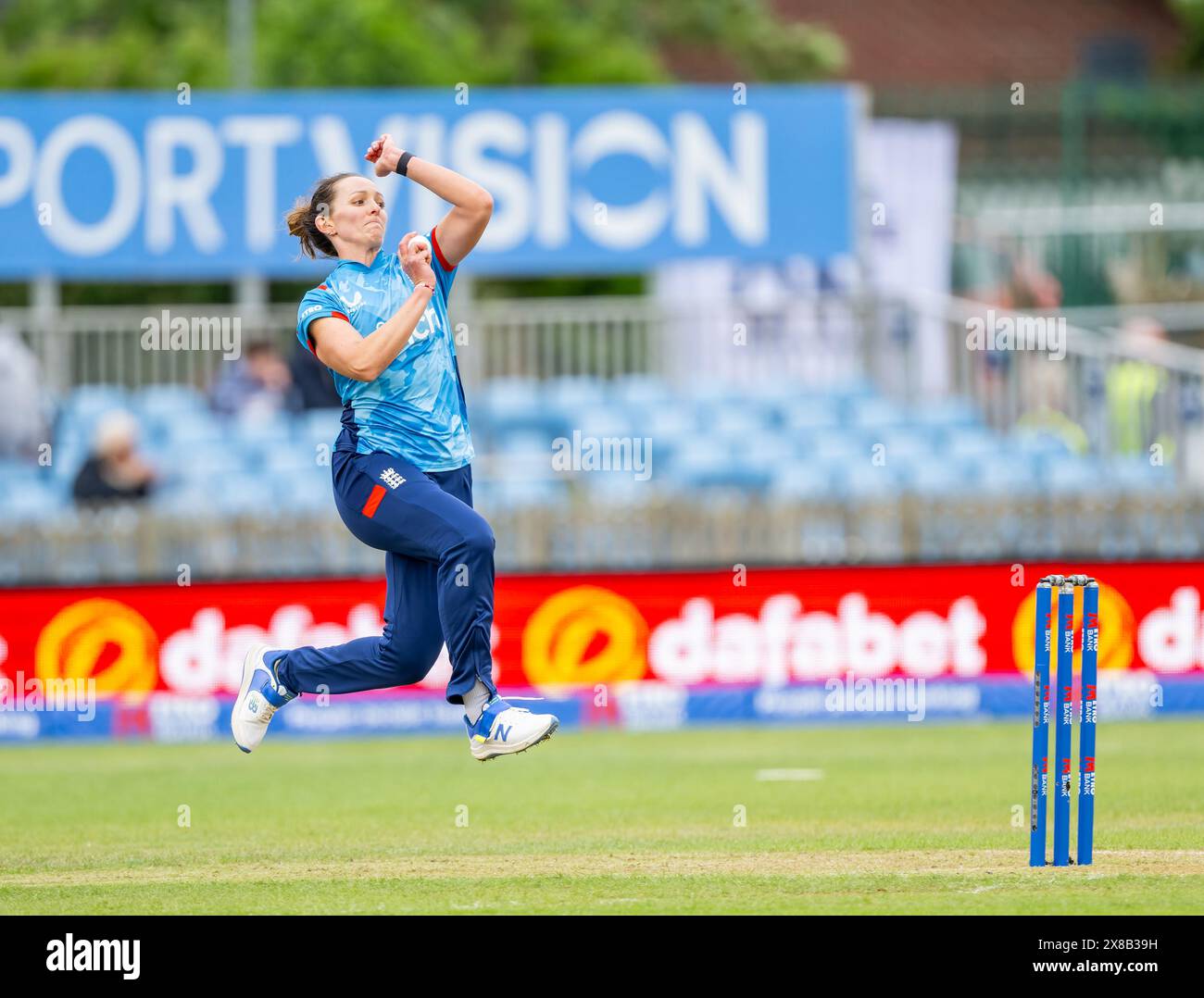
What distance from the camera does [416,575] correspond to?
8.01 meters

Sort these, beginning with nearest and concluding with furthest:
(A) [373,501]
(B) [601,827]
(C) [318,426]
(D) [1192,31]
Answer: (A) [373,501], (B) [601,827], (C) [318,426], (D) [1192,31]

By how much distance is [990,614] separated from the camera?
15.6 m

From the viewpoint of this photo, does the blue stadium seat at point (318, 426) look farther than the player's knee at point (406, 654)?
Yes

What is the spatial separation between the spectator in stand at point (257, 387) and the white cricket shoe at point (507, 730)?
35.6ft

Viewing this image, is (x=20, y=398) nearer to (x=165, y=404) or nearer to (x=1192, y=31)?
(x=165, y=404)

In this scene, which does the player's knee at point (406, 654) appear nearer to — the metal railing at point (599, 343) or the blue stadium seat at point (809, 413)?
the metal railing at point (599, 343)

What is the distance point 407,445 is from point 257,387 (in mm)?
10639

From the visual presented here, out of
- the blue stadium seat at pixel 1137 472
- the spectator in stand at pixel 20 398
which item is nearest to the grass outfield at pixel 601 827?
the blue stadium seat at pixel 1137 472

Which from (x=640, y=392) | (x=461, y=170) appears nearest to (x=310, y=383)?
(x=461, y=170)

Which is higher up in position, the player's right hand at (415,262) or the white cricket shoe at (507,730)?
the player's right hand at (415,262)

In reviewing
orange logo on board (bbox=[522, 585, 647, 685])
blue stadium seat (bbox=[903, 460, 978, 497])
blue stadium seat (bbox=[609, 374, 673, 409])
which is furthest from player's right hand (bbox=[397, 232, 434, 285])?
blue stadium seat (bbox=[609, 374, 673, 409])

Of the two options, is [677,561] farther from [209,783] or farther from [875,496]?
[209,783]

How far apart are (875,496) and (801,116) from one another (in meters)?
4.40

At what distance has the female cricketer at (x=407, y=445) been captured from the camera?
25.4 ft
